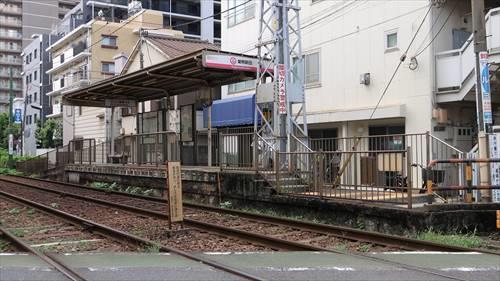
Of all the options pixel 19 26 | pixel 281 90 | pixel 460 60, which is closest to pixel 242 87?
pixel 281 90

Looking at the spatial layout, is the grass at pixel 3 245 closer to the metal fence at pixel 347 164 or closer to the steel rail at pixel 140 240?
the steel rail at pixel 140 240

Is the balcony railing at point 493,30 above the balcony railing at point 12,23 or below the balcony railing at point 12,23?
below

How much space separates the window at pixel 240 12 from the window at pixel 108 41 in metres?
36.5

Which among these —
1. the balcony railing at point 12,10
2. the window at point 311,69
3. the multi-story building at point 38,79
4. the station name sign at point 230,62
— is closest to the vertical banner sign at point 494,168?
the station name sign at point 230,62

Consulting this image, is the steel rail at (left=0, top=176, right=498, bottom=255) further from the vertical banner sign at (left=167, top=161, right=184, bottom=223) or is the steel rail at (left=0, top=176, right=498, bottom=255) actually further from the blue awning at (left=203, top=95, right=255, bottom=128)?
the blue awning at (left=203, top=95, right=255, bottom=128)

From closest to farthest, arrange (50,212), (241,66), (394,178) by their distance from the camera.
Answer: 1. (394,178)
2. (50,212)
3. (241,66)

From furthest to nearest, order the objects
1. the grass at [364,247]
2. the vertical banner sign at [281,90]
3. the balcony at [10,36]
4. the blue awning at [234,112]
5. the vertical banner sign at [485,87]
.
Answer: the balcony at [10,36] < the blue awning at [234,112] < the vertical banner sign at [281,90] < the vertical banner sign at [485,87] < the grass at [364,247]

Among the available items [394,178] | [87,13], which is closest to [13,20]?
[87,13]

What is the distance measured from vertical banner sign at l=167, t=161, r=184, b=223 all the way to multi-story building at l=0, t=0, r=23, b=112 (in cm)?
11091

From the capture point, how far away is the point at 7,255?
8.74 m

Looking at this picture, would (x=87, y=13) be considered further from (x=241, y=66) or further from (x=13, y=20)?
(x=241, y=66)

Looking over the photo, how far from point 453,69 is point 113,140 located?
15527mm

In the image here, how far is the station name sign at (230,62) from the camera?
16.8 meters

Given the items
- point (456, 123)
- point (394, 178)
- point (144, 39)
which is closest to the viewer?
point (394, 178)
